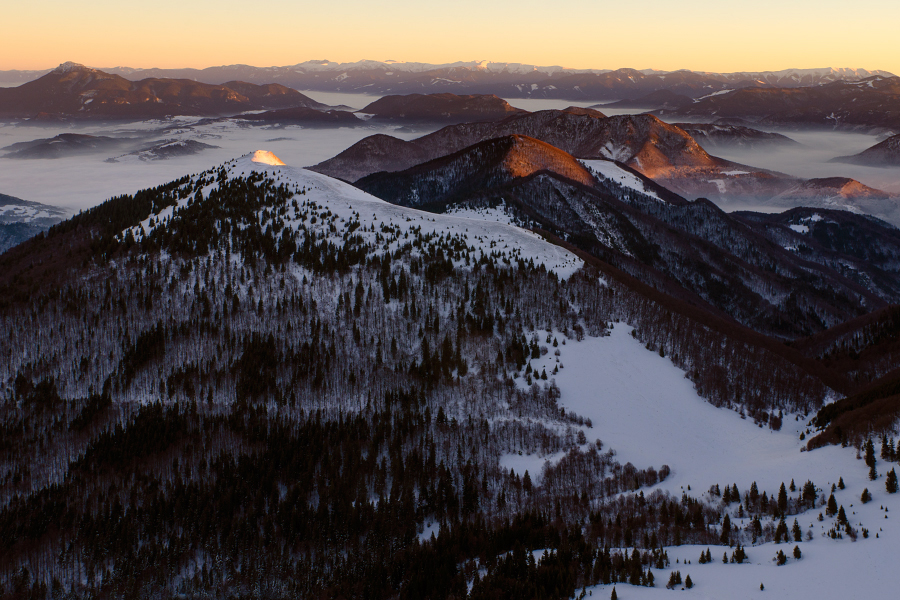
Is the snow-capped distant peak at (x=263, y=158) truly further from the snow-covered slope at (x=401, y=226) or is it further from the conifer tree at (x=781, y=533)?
the conifer tree at (x=781, y=533)

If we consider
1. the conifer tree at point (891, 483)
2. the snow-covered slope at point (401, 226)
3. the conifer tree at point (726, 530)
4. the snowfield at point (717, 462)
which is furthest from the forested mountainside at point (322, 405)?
the conifer tree at point (891, 483)

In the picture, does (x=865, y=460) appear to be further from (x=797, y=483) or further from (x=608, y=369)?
(x=608, y=369)

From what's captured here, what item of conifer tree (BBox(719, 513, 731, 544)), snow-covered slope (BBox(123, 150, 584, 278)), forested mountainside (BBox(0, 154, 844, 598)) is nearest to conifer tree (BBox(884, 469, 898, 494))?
forested mountainside (BBox(0, 154, 844, 598))

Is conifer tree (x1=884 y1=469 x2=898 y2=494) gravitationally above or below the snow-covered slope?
below

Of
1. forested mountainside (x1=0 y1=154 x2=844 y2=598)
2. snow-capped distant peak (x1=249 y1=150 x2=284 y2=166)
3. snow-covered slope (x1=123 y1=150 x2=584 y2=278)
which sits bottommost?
forested mountainside (x1=0 y1=154 x2=844 y2=598)

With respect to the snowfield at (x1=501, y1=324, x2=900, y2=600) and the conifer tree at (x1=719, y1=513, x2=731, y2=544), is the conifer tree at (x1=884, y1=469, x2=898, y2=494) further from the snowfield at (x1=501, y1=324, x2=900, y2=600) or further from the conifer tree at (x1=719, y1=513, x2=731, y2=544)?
the conifer tree at (x1=719, y1=513, x2=731, y2=544)

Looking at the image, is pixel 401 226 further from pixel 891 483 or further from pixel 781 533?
pixel 891 483

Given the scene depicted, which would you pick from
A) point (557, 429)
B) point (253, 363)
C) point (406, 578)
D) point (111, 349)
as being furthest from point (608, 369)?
point (111, 349)
